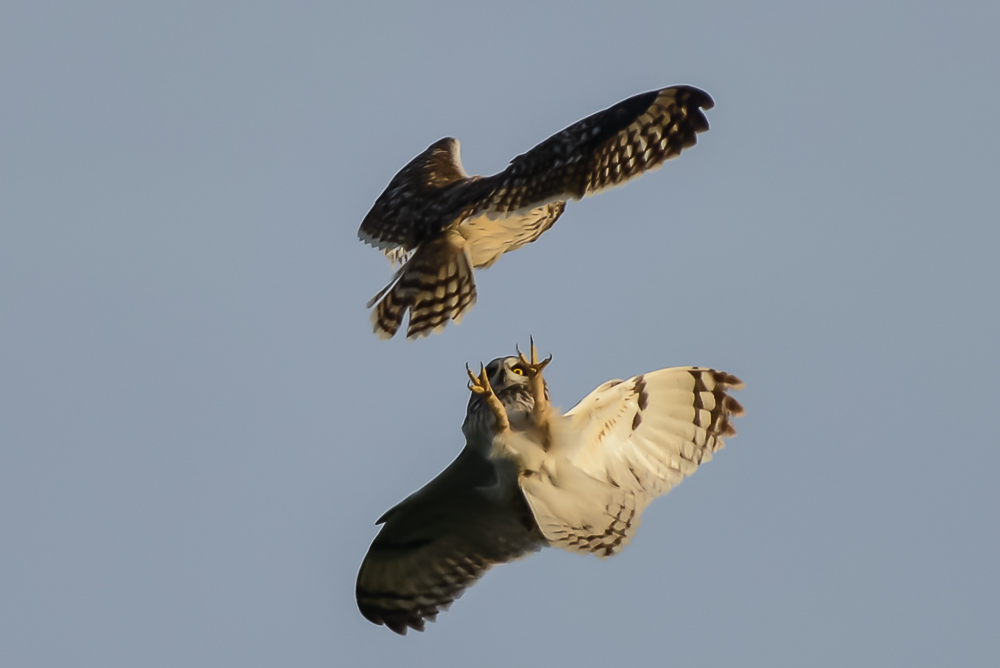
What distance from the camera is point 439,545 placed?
1016cm

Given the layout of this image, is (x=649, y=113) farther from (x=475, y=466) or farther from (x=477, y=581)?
(x=477, y=581)

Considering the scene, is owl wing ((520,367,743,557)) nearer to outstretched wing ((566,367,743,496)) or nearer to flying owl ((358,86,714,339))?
outstretched wing ((566,367,743,496))

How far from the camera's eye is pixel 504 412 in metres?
9.12

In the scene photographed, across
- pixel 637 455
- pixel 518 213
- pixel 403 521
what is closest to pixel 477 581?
pixel 403 521

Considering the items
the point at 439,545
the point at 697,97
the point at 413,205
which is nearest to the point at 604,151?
the point at 697,97

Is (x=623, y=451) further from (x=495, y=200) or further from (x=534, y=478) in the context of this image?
(x=495, y=200)

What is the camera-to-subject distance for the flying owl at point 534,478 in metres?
9.33

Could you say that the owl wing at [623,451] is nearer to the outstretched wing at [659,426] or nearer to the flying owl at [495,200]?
the outstretched wing at [659,426]

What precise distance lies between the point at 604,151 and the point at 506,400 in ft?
4.88

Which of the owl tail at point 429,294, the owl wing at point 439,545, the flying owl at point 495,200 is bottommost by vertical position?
the owl wing at point 439,545

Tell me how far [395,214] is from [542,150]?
1786 millimetres

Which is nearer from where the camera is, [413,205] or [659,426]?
[659,426]

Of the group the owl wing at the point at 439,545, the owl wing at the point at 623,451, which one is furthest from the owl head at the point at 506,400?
the owl wing at the point at 439,545

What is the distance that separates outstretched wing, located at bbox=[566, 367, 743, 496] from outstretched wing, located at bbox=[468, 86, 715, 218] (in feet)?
4.08
